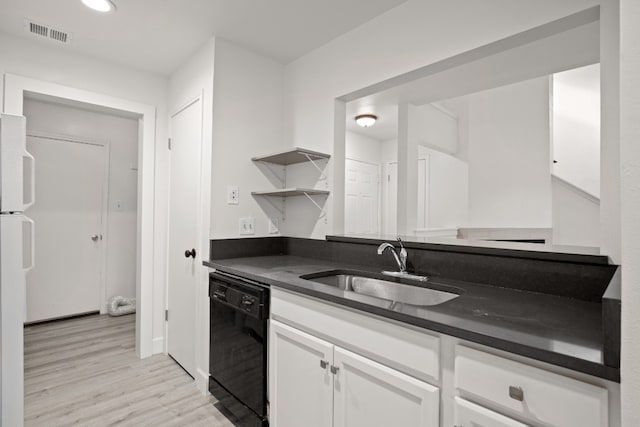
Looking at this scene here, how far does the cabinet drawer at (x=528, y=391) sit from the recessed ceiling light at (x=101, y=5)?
2.45 meters

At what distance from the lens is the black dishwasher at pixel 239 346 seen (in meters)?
1.67

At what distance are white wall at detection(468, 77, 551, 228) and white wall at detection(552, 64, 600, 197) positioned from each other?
0.30 metres

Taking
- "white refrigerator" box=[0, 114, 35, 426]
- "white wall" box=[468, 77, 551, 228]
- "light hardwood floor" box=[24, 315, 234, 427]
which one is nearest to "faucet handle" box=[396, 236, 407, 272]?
"light hardwood floor" box=[24, 315, 234, 427]

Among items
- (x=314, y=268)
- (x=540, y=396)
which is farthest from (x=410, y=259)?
(x=540, y=396)

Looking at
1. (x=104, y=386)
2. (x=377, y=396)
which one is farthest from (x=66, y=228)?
(x=377, y=396)

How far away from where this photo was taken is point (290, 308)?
153cm

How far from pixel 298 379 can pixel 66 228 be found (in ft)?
11.3

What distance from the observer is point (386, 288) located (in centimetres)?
174

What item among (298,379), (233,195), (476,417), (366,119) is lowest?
(298,379)

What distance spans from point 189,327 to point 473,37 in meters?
2.57

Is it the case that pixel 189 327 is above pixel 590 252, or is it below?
below

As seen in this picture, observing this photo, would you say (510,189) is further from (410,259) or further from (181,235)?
(181,235)

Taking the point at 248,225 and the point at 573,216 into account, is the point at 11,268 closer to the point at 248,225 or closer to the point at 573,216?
the point at 248,225

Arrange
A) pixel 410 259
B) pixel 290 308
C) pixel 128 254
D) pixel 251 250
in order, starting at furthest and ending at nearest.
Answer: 1. pixel 128 254
2. pixel 251 250
3. pixel 410 259
4. pixel 290 308
